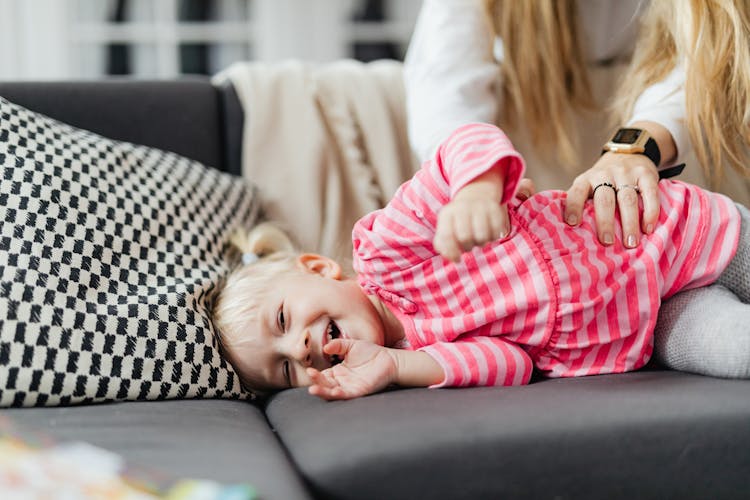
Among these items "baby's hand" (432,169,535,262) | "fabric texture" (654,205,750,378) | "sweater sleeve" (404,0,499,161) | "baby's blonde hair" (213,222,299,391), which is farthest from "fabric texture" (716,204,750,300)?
"baby's blonde hair" (213,222,299,391)

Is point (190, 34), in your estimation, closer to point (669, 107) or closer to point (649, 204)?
point (669, 107)

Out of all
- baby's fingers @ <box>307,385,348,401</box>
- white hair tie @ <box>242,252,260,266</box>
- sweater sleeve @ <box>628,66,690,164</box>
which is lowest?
baby's fingers @ <box>307,385,348,401</box>

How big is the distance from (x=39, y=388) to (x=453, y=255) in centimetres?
55

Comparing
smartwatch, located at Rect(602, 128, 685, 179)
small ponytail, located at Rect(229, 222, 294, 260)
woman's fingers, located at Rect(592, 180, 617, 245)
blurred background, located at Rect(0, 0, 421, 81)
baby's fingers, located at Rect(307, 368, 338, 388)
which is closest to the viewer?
baby's fingers, located at Rect(307, 368, 338, 388)

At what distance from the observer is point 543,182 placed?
66.9 inches

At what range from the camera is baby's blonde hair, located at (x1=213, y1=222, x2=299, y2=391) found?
1153 millimetres

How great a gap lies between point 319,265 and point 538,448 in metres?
0.57

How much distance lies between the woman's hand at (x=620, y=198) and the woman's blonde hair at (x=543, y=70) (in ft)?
1.37

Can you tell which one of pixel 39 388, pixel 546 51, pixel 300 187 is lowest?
pixel 39 388

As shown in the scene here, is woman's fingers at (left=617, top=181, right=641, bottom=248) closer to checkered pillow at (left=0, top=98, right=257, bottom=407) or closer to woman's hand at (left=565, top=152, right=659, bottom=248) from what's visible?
woman's hand at (left=565, top=152, right=659, bottom=248)

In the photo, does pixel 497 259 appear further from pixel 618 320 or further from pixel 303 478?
pixel 303 478

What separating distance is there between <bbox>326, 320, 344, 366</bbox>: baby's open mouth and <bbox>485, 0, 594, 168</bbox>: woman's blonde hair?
2.24ft

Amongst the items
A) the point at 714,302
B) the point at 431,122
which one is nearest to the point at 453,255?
the point at 714,302

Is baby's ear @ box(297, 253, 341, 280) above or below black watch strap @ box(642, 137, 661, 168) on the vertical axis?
below
